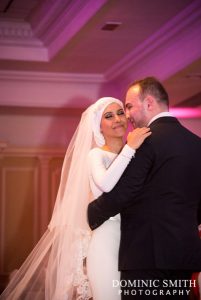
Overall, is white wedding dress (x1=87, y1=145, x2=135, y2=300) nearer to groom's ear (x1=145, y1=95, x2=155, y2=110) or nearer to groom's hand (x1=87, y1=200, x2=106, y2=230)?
groom's hand (x1=87, y1=200, x2=106, y2=230)

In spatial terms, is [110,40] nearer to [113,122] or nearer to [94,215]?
[113,122]

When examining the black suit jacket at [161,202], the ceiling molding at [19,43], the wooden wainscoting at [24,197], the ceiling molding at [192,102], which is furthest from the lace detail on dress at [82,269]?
the wooden wainscoting at [24,197]

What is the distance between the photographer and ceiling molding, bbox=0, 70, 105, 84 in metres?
7.58

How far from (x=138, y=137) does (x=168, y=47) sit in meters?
3.66

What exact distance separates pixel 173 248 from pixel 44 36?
4604 millimetres

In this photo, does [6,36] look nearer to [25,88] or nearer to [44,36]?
[44,36]

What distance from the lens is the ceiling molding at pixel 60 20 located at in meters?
5.60

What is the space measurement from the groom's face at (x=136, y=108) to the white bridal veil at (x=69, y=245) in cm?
70

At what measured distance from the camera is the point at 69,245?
12.0 feet

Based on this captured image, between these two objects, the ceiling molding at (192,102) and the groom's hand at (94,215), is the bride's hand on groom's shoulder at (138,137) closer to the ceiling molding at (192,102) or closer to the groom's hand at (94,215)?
the groom's hand at (94,215)

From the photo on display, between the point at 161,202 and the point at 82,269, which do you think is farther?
the point at 82,269

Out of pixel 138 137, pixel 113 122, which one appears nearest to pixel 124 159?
pixel 138 137

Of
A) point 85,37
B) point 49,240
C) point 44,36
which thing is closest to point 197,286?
point 49,240

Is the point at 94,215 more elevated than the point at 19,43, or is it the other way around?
the point at 19,43
